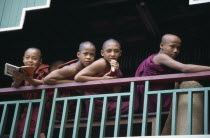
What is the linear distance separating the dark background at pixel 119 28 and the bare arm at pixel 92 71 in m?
1.04

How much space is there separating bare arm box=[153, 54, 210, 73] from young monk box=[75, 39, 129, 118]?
0.59 m

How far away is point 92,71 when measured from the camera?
7.61 metres

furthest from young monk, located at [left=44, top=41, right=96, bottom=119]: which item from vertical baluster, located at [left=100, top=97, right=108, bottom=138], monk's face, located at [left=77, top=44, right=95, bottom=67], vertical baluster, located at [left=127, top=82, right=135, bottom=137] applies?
vertical baluster, located at [left=127, top=82, right=135, bottom=137]

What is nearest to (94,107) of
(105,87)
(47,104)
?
(105,87)

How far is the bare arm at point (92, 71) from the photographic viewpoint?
291 inches

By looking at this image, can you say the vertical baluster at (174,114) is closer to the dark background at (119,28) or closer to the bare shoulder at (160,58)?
the bare shoulder at (160,58)

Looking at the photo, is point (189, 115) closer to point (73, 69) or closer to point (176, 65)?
point (176, 65)

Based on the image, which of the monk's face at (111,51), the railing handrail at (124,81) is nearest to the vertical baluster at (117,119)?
the railing handrail at (124,81)

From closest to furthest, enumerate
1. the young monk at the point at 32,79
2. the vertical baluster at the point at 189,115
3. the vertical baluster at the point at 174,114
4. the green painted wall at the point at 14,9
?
the vertical baluster at the point at 189,115
the vertical baluster at the point at 174,114
the young monk at the point at 32,79
the green painted wall at the point at 14,9

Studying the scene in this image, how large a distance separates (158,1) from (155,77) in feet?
5.44

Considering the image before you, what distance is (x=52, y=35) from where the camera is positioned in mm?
9484

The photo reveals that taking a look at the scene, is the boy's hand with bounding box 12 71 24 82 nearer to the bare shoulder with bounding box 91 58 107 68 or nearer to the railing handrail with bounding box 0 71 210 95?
the railing handrail with bounding box 0 71 210 95

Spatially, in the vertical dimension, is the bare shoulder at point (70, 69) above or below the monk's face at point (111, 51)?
below

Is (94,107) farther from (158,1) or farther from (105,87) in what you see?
(158,1)
